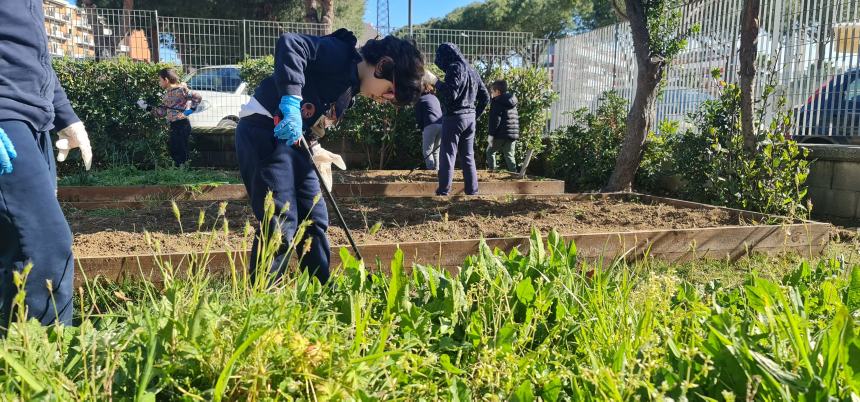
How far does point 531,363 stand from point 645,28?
6176 millimetres

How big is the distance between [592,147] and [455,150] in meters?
2.85

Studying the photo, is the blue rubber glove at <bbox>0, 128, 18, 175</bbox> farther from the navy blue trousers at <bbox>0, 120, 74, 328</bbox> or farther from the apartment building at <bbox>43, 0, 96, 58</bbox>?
the apartment building at <bbox>43, 0, 96, 58</bbox>

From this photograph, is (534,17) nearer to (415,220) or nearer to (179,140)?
(179,140)

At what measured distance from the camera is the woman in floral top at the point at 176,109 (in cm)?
916

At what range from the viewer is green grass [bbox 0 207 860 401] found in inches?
51.9

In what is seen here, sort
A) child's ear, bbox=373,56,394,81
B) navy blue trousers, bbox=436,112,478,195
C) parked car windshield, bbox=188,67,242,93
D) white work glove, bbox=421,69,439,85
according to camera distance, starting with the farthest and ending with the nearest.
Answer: parked car windshield, bbox=188,67,242,93 < navy blue trousers, bbox=436,112,478,195 < white work glove, bbox=421,69,439,85 < child's ear, bbox=373,56,394,81

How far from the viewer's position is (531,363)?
68.2 inches

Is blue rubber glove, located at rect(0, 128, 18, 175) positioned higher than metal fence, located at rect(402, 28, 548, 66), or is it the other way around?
metal fence, located at rect(402, 28, 548, 66)

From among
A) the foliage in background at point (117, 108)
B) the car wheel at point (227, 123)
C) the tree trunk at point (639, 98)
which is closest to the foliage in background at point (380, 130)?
the car wheel at point (227, 123)

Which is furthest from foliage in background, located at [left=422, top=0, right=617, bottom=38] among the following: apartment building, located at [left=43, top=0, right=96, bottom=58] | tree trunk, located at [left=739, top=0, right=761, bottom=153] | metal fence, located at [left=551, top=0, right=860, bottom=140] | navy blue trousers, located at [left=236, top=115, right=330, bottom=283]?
navy blue trousers, located at [left=236, top=115, right=330, bottom=283]

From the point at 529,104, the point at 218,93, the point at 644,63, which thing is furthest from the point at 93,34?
the point at 644,63

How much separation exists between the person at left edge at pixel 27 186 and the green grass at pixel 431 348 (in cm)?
62

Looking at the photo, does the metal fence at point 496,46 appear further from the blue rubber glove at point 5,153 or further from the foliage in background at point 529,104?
the blue rubber glove at point 5,153

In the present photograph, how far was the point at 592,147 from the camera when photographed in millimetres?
8992
